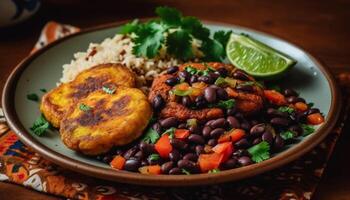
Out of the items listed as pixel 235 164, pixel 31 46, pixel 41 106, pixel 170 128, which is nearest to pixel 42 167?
pixel 41 106

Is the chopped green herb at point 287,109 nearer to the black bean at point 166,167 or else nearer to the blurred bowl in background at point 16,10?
the black bean at point 166,167

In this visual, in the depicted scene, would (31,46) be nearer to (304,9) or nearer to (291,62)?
(291,62)

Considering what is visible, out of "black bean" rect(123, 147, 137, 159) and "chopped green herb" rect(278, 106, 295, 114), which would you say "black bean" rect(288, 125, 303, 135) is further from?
"black bean" rect(123, 147, 137, 159)

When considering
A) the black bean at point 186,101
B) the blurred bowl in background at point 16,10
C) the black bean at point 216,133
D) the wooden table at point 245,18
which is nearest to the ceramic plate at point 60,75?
the black bean at point 216,133

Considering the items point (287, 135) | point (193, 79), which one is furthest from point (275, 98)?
point (193, 79)

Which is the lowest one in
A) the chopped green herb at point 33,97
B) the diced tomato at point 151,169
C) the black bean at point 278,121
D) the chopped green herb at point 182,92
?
the chopped green herb at point 33,97

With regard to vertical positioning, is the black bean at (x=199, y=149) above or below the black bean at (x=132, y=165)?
above
